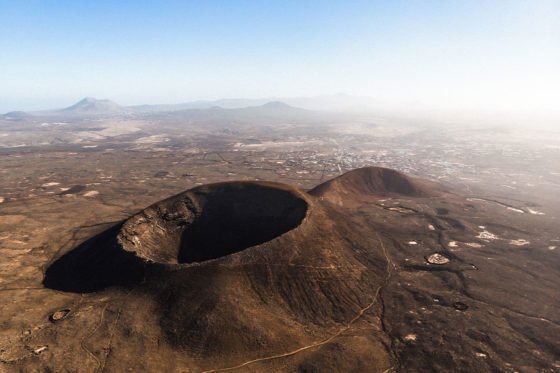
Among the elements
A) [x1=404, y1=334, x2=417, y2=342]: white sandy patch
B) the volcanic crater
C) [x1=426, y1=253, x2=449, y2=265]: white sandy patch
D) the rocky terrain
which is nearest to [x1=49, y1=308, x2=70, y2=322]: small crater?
the rocky terrain

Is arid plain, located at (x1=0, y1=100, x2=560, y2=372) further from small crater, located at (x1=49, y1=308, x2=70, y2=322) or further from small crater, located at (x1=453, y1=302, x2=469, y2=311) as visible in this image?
small crater, located at (x1=49, y1=308, x2=70, y2=322)

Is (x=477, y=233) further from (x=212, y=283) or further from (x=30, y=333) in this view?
(x=30, y=333)

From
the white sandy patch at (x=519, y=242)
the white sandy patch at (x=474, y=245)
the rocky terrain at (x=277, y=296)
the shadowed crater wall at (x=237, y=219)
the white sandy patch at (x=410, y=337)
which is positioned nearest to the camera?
the rocky terrain at (x=277, y=296)

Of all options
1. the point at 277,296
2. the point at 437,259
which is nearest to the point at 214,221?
the point at 277,296

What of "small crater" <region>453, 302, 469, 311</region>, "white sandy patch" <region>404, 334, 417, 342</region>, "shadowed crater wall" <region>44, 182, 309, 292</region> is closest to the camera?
"white sandy patch" <region>404, 334, 417, 342</region>

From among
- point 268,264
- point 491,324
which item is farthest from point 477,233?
point 268,264

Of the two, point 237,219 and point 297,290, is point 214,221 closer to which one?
point 237,219

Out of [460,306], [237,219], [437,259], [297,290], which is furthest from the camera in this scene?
[237,219]

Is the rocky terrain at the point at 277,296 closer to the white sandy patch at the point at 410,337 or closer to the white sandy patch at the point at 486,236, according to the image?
the white sandy patch at the point at 410,337

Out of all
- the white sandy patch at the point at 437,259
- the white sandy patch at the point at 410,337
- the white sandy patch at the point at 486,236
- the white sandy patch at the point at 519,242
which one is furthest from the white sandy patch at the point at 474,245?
the white sandy patch at the point at 410,337

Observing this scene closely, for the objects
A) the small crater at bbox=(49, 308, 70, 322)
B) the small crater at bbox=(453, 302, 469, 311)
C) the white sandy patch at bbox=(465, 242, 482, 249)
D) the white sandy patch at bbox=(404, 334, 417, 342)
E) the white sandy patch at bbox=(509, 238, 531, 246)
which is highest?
the small crater at bbox=(49, 308, 70, 322)

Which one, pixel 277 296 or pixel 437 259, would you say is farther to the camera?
pixel 437 259
